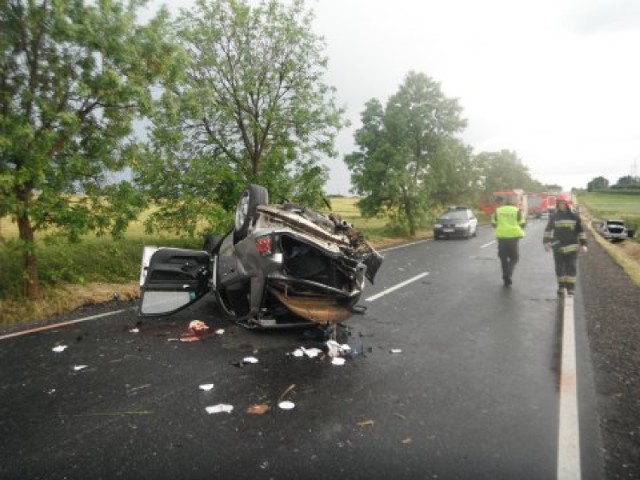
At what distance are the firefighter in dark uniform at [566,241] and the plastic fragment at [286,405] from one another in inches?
268

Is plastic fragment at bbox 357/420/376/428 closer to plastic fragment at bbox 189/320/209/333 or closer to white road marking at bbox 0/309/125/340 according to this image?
plastic fragment at bbox 189/320/209/333

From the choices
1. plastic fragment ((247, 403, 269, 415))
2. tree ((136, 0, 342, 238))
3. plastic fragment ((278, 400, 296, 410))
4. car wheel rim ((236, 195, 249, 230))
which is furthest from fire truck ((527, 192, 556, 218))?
plastic fragment ((247, 403, 269, 415))

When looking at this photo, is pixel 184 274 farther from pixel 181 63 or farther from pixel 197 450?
pixel 181 63

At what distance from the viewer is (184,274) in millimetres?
6852

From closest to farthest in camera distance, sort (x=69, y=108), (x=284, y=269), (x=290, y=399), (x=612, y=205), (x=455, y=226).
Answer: (x=290, y=399) → (x=284, y=269) → (x=69, y=108) → (x=455, y=226) → (x=612, y=205)

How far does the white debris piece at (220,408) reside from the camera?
370 centimetres

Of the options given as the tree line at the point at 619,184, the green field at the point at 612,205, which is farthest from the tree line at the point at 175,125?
the tree line at the point at 619,184

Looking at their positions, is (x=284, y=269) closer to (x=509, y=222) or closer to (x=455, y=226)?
(x=509, y=222)

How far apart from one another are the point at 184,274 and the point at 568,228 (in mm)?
7290

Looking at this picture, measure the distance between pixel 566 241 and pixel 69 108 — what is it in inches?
391

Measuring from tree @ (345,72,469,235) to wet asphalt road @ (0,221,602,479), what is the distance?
20.1 meters

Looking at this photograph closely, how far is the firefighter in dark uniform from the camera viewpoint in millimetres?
8703

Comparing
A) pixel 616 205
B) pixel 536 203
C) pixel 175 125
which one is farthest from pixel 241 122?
pixel 616 205

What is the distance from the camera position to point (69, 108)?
841 centimetres
